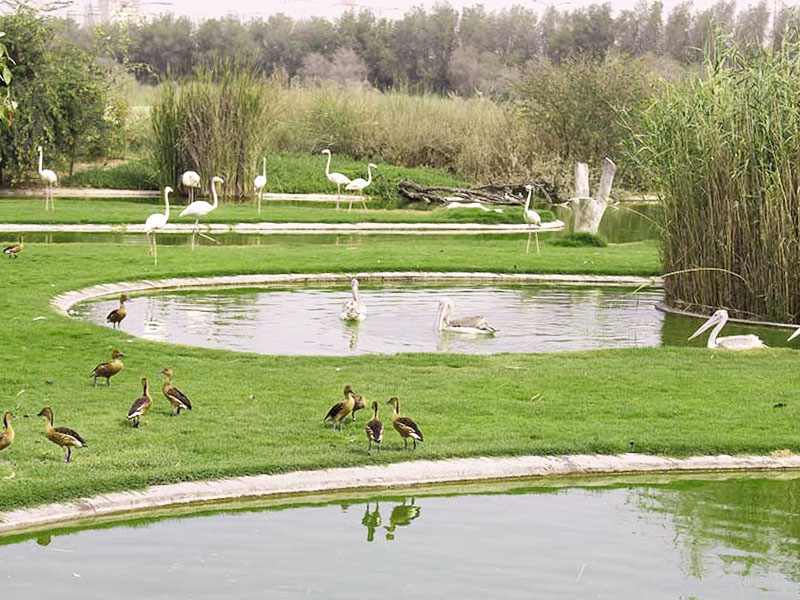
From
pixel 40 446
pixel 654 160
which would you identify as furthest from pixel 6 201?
pixel 40 446

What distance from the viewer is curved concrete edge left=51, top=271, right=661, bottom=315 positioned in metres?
20.1

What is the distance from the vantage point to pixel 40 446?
9961 mm

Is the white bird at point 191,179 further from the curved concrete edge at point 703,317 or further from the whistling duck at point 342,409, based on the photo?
the whistling duck at point 342,409

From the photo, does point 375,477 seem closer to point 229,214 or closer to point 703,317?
point 703,317

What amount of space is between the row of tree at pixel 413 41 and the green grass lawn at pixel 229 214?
180ft

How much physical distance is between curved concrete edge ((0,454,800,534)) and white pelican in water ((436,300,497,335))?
608 centimetres

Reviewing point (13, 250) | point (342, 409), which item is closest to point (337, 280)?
point (13, 250)

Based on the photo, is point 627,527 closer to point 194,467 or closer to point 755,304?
point 194,467

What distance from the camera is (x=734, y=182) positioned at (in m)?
18.0

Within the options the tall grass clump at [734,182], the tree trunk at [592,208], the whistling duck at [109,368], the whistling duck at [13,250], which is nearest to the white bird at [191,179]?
the tree trunk at [592,208]

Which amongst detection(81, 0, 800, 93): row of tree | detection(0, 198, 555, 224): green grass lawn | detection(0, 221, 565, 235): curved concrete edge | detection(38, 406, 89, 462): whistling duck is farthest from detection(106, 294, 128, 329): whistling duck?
detection(81, 0, 800, 93): row of tree

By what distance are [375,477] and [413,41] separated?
295 feet

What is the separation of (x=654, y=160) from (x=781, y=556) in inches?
454

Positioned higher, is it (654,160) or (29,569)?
(654,160)
